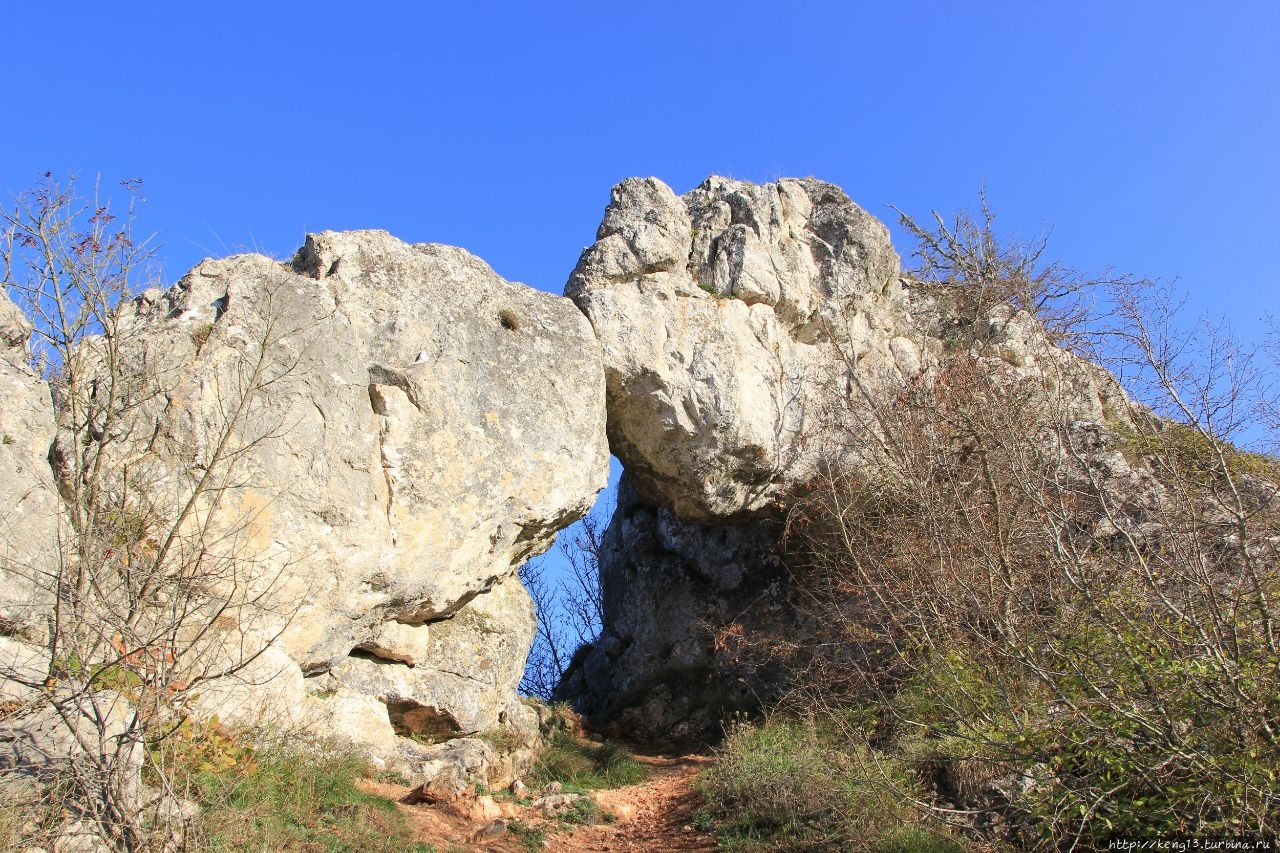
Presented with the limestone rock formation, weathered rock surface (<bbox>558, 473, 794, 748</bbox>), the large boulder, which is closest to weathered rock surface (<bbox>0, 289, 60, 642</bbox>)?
the large boulder

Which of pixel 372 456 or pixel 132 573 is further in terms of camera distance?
pixel 372 456

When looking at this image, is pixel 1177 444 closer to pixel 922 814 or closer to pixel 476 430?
pixel 922 814

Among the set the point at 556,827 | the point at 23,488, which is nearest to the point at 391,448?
the point at 23,488

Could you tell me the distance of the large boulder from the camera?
7.21m

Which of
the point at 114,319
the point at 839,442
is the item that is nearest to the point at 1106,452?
the point at 839,442

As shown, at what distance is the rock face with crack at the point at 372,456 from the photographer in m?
7.20

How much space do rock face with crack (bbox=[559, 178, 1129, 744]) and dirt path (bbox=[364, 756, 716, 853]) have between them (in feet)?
8.15

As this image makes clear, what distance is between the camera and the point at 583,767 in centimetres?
970

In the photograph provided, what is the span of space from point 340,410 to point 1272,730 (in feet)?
23.1

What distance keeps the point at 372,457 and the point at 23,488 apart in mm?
2657

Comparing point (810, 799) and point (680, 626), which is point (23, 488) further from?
point (680, 626)

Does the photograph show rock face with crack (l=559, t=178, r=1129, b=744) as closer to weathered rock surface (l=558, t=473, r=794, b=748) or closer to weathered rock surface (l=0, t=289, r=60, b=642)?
A: weathered rock surface (l=558, t=473, r=794, b=748)

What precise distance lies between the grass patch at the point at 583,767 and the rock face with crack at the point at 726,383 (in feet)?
4.99

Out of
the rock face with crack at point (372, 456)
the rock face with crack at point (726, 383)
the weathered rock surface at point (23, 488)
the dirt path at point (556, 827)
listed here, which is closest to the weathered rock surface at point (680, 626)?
the rock face with crack at point (726, 383)
